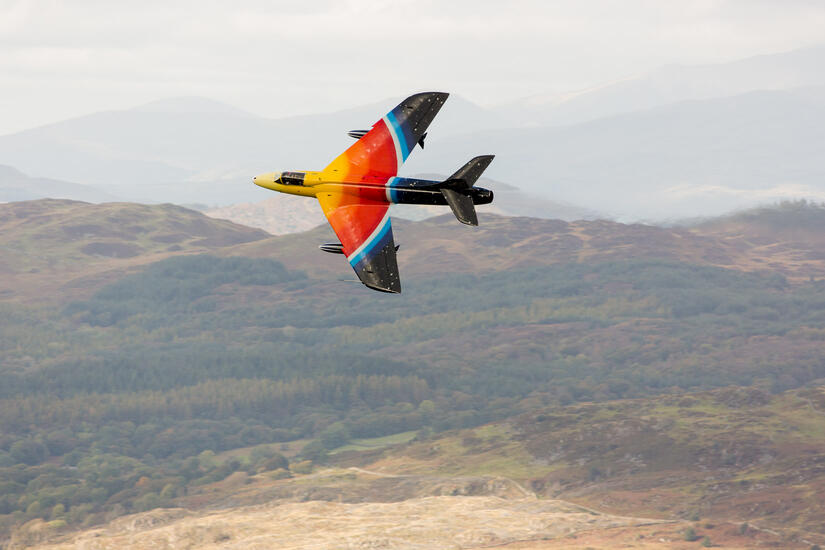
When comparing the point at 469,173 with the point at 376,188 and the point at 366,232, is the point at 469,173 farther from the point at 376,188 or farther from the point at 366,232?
the point at 366,232

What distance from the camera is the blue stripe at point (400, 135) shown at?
94.7 m

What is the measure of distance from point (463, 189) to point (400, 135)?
12.6 metres

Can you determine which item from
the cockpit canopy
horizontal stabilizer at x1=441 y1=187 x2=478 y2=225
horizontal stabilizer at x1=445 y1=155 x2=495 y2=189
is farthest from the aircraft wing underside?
horizontal stabilizer at x1=445 y1=155 x2=495 y2=189

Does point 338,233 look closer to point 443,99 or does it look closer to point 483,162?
point 483,162

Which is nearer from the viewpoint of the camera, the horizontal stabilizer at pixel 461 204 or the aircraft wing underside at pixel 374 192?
the aircraft wing underside at pixel 374 192

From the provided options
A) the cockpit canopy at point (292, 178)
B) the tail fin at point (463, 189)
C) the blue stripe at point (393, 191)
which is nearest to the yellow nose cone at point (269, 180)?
the cockpit canopy at point (292, 178)

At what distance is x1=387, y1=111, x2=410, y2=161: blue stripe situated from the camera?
94688 mm

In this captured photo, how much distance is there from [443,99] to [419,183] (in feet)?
60.7

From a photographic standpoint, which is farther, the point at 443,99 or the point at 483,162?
the point at 443,99

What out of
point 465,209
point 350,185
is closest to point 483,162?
point 465,209

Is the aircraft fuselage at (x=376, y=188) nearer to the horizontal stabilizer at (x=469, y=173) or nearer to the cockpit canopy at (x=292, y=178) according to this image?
the cockpit canopy at (x=292, y=178)

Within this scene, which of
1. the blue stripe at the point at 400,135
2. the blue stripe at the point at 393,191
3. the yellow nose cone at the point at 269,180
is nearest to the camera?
the blue stripe at the point at 393,191

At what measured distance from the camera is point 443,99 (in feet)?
333

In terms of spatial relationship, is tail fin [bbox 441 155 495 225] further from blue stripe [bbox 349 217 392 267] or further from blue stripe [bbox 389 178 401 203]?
blue stripe [bbox 349 217 392 267]
